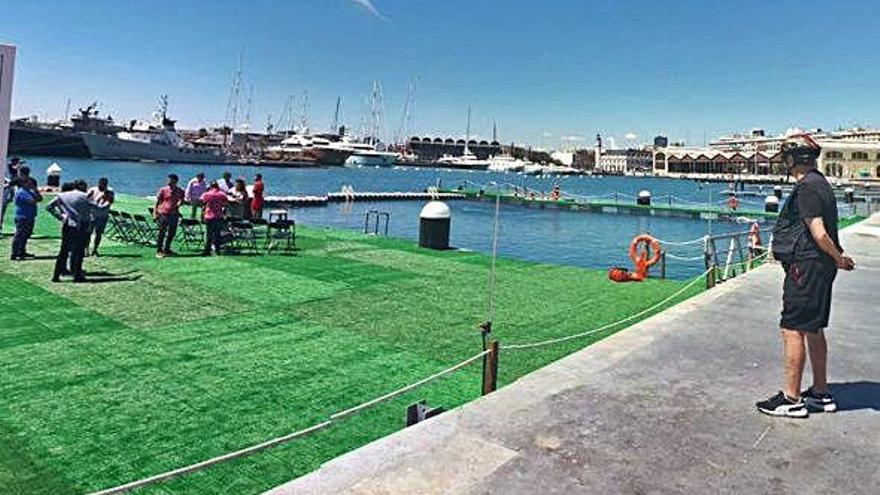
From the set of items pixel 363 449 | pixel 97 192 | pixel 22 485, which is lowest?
pixel 22 485

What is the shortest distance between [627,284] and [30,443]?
1006cm

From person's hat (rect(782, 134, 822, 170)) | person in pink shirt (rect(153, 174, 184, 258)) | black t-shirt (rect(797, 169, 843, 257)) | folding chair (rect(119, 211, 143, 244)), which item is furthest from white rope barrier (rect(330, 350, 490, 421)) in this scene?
folding chair (rect(119, 211, 143, 244))

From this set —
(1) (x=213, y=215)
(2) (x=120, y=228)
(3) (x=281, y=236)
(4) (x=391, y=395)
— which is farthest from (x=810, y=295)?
(2) (x=120, y=228)

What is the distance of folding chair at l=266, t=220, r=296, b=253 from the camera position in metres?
13.9

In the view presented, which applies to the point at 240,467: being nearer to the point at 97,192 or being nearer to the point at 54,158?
the point at 97,192

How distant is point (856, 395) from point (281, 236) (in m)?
11.8

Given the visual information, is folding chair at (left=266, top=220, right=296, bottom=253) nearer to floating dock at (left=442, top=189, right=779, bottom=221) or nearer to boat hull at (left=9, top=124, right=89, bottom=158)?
floating dock at (left=442, top=189, right=779, bottom=221)

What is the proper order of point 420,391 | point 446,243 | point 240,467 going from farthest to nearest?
point 446,243
point 420,391
point 240,467

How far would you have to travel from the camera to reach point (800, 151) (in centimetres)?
446

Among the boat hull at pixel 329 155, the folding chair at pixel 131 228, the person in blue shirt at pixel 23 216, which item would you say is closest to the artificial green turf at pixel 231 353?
the person in blue shirt at pixel 23 216

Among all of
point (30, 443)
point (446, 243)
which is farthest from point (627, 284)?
point (30, 443)

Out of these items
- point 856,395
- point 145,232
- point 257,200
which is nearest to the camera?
point 856,395

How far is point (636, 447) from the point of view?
150 inches

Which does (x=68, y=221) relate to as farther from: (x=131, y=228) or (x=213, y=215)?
(x=131, y=228)
